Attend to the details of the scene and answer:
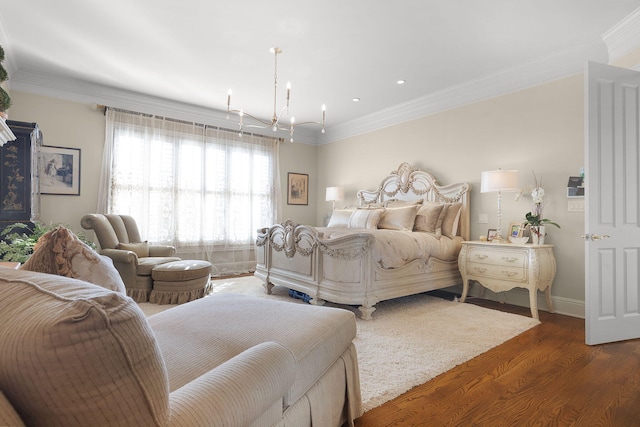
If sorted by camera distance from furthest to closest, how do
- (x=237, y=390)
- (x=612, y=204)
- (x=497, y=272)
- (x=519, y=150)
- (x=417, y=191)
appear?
(x=417, y=191) → (x=519, y=150) → (x=497, y=272) → (x=612, y=204) → (x=237, y=390)

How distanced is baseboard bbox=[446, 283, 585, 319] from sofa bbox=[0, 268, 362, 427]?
3467 millimetres

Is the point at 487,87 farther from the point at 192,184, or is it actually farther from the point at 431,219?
the point at 192,184

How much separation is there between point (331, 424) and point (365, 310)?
1.82 m

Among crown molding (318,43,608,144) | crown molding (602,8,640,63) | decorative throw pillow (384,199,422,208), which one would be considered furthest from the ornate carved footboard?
crown molding (602,8,640,63)

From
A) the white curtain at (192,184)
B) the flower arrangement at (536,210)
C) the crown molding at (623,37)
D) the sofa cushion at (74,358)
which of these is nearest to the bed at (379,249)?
the flower arrangement at (536,210)

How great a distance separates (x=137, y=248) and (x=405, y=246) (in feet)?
10.7

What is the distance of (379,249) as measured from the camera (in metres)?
3.38

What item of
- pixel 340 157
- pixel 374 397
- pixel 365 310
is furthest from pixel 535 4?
pixel 340 157

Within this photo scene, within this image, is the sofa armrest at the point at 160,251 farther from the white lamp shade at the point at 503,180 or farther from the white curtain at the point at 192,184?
the white lamp shade at the point at 503,180

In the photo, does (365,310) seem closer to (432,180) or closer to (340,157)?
(432,180)

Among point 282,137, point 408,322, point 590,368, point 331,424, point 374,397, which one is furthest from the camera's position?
point 282,137

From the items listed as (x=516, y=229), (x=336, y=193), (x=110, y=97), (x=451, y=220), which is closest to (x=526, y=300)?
(x=516, y=229)

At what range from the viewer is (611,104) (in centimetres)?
275

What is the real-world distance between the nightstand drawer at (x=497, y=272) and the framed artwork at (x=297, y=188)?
3.70 metres
